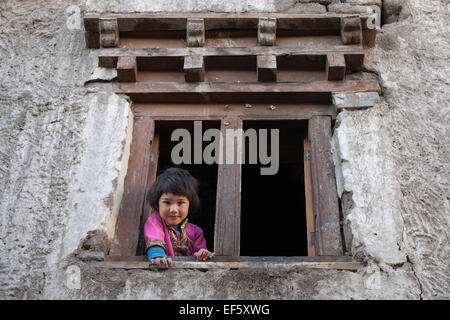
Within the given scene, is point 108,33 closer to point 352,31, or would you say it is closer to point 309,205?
point 352,31

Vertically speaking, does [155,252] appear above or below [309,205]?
below

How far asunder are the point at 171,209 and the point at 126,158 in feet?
1.36

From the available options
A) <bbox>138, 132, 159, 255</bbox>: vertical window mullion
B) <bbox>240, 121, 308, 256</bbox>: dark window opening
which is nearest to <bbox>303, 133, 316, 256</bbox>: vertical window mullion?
<bbox>138, 132, 159, 255</bbox>: vertical window mullion

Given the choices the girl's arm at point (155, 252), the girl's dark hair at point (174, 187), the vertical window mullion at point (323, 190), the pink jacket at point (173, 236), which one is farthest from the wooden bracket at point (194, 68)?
the girl's arm at point (155, 252)

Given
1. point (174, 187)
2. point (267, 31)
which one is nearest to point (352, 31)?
point (267, 31)

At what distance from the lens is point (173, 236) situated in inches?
143

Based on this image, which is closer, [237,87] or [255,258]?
[255,258]

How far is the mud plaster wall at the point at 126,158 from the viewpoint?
10.2 feet

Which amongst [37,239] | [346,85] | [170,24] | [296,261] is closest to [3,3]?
[170,24]

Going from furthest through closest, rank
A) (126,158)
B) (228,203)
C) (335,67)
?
(335,67), (126,158), (228,203)

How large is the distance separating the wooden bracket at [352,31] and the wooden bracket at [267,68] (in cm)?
49

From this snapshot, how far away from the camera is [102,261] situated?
3262mm

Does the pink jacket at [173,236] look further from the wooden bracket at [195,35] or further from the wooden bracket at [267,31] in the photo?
the wooden bracket at [267,31]
